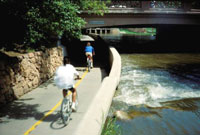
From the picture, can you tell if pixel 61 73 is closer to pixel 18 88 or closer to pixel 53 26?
pixel 18 88

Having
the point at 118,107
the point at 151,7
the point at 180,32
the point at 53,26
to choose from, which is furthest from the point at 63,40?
the point at 180,32

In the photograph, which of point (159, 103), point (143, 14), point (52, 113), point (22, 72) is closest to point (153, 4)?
point (143, 14)

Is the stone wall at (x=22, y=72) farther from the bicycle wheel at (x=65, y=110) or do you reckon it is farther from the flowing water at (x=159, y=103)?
the flowing water at (x=159, y=103)

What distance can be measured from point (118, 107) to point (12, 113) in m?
4.00

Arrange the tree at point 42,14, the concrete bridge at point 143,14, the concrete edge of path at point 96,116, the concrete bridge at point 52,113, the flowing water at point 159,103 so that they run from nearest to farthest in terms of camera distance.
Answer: the concrete edge of path at point 96,116 → the concrete bridge at point 52,113 → the flowing water at point 159,103 → the tree at point 42,14 → the concrete bridge at point 143,14

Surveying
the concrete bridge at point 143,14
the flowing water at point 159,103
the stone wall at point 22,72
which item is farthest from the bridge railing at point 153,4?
the stone wall at point 22,72

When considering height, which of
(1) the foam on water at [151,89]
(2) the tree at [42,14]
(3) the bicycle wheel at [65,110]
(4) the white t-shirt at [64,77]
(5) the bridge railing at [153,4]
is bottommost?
(1) the foam on water at [151,89]

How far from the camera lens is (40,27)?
10.6 meters

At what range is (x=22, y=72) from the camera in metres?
8.45

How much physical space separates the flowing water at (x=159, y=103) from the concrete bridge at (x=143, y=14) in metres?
9.70

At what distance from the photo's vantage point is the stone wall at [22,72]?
7274 mm

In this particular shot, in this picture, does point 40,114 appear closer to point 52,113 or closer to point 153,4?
point 52,113

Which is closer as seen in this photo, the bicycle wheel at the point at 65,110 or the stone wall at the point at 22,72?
the bicycle wheel at the point at 65,110

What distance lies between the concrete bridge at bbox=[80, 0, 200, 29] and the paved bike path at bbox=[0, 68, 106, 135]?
43.4ft
